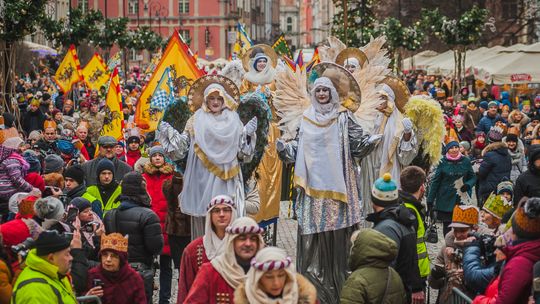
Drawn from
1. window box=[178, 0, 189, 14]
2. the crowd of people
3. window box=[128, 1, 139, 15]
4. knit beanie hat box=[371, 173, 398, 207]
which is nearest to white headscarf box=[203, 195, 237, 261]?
the crowd of people

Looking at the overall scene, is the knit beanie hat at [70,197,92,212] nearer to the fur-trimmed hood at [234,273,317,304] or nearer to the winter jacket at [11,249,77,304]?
the winter jacket at [11,249,77,304]

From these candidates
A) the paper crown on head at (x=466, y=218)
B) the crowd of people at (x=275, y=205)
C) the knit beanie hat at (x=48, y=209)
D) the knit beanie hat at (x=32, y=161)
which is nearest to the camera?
the crowd of people at (x=275, y=205)

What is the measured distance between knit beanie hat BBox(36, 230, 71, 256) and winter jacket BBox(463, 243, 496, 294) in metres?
2.61

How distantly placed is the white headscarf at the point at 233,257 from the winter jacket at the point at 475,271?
173cm

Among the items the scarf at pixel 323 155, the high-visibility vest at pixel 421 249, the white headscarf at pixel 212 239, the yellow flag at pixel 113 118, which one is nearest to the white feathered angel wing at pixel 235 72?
the yellow flag at pixel 113 118

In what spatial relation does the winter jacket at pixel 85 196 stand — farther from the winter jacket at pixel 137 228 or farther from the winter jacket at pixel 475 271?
the winter jacket at pixel 475 271

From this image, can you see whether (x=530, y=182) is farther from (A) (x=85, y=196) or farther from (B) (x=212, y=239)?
(B) (x=212, y=239)

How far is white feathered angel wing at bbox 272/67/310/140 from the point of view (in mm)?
11852

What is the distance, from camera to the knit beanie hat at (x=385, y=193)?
30.0 ft

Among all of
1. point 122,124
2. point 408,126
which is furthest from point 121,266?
point 122,124

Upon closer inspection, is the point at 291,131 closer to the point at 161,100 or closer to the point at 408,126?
the point at 408,126

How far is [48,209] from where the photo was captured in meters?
9.11

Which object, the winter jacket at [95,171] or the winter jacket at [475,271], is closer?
the winter jacket at [475,271]

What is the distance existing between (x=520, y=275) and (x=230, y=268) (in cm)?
160
